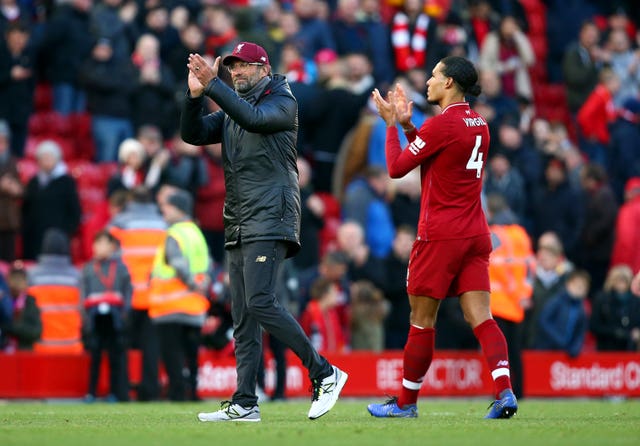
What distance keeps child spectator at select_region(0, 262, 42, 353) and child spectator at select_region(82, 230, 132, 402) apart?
74cm

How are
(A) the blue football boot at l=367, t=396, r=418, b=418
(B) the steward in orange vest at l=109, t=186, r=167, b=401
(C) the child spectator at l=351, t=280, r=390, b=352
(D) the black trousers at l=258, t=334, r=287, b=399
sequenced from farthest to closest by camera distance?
(C) the child spectator at l=351, t=280, r=390, b=352, (B) the steward in orange vest at l=109, t=186, r=167, b=401, (D) the black trousers at l=258, t=334, r=287, b=399, (A) the blue football boot at l=367, t=396, r=418, b=418

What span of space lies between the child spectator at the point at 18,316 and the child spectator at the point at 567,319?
268 inches

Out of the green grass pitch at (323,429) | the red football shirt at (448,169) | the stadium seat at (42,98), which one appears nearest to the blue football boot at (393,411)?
the green grass pitch at (323,429)

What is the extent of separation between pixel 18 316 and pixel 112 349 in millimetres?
1613

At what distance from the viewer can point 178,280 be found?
16875mm

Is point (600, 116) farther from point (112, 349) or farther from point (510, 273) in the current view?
point (112, 349)

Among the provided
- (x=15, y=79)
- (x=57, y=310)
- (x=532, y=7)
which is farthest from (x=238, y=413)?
(x=532, y=7)

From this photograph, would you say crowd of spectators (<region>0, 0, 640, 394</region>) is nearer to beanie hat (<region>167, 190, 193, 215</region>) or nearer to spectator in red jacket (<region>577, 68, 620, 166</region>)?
spectator in red jacket (<region>577, 68, 620, 166</region>)

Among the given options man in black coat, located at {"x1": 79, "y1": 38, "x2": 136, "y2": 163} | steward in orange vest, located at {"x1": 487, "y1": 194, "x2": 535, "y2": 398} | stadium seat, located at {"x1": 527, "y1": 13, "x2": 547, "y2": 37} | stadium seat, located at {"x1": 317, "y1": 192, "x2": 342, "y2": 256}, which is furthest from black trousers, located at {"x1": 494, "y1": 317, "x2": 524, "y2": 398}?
stadium seat, located at {"x1": 527, "y1": 13, "x2": 547, "y2": 37}

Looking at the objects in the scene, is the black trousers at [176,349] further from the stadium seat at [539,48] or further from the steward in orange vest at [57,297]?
the stadium seat at [539,48]

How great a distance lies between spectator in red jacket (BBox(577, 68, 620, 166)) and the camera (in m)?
26.1

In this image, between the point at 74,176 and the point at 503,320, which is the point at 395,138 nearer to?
the point at 503,320

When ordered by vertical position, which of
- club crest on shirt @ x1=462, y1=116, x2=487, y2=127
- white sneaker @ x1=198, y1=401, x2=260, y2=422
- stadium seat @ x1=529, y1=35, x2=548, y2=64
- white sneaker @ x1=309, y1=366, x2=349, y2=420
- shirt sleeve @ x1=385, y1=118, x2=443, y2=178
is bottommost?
white sneaker @ x1=198, y1=401, x2=260, y2=422

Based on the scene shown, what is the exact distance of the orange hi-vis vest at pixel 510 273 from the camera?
16.9 m
